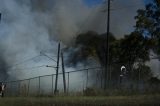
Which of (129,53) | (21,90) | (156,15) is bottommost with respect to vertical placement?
(21,90)

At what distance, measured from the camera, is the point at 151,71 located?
58500 mm

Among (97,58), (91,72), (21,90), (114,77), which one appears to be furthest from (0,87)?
(97,58)

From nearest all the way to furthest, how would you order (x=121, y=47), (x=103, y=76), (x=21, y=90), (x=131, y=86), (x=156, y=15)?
(x=131, y=86)
(x=103, y=76)
(x=156, y=15)
(x=21, y=90)
(x=121, y=47)

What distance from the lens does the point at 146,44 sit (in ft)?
226

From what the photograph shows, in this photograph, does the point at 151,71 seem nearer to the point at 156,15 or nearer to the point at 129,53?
the point at 156,15

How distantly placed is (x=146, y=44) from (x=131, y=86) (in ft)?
77.6

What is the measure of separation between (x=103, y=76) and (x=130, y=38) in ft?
60.5

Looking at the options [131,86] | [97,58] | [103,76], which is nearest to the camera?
[131,86]

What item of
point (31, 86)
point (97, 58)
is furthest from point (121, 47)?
point (31, 86)

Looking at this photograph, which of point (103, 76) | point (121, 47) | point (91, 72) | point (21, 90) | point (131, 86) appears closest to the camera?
point (131, 86)

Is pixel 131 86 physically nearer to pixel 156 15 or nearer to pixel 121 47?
pixel 156 15

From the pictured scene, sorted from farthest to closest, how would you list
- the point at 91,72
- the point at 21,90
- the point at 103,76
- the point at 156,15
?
the point at 21,90
the point at 156,15
the point at 91,72
the point at 103,76

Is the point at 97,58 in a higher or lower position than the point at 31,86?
higher

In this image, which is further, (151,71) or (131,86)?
(151,71)
